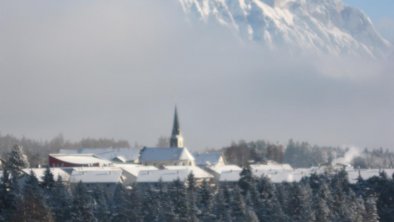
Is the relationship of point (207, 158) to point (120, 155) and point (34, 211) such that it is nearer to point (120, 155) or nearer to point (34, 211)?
point (120, 155)

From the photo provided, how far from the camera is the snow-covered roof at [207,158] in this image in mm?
151250

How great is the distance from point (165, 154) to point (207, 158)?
1188 centimetres

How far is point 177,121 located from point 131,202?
10072 cm

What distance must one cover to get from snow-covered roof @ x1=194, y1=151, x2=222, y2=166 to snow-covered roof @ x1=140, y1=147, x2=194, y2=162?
5.52m

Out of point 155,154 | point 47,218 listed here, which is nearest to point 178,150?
point 155,154

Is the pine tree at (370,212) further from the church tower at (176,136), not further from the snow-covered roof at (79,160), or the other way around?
the church tower at (176,136)

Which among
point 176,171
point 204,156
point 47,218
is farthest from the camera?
point 204,156

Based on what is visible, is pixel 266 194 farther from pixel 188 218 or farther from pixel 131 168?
pixel 131 168

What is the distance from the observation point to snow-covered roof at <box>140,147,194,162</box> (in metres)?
145

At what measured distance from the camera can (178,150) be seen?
147 meters

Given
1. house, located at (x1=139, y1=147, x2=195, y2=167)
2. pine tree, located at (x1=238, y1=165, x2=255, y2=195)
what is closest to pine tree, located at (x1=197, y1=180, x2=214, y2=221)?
pine tree, located at (x1=238, y1=165, x2=255, y2=195)

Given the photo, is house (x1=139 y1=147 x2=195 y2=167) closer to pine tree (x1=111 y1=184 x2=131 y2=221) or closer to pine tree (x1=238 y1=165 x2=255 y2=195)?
pine tree (x1=238 y1=165 x2=255 y2=195)

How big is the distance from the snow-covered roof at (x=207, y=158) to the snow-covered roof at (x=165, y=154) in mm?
5519

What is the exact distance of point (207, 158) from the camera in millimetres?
156125
